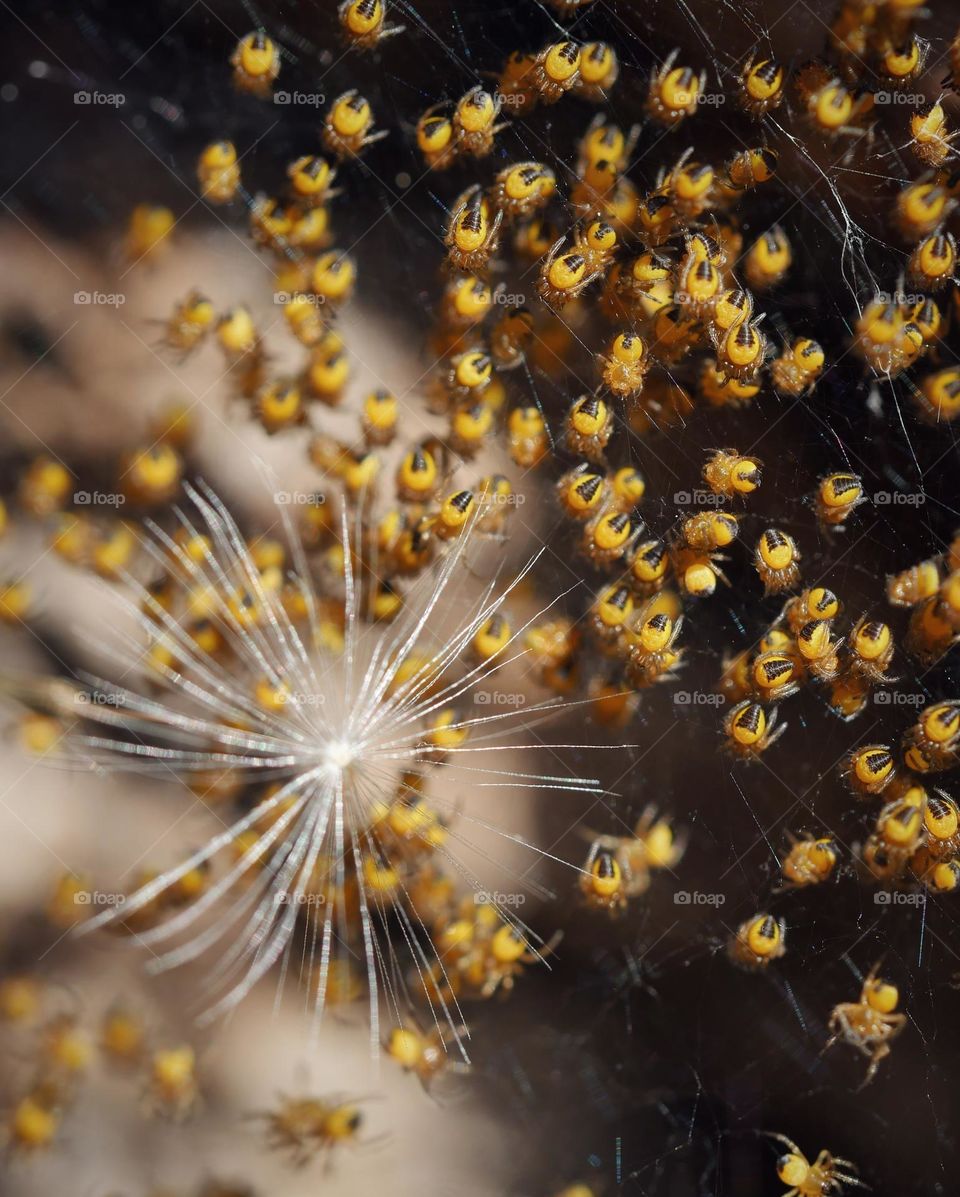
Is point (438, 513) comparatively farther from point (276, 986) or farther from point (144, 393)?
point (276, 986)

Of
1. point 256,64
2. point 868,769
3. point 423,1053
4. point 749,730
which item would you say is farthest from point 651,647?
point 256,64

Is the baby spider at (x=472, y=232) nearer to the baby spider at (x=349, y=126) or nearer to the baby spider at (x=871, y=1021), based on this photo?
the baby spider at (x=349, y=126)

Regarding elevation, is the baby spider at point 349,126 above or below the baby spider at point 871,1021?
above

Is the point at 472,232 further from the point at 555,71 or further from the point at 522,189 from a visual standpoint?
the point at 555,71

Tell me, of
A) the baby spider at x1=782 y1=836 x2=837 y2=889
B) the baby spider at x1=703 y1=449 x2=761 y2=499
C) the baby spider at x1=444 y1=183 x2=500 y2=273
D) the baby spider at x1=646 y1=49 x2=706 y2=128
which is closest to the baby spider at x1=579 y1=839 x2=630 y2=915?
the baby spider at x1=782 y1=836 x2=837 y2=889

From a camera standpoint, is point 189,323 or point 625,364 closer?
point 625,364

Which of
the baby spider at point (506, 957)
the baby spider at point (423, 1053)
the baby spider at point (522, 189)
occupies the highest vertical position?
the baby spider at point (522, 189)

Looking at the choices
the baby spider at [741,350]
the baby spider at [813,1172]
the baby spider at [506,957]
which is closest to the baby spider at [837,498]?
the baby spider at [741,350]
